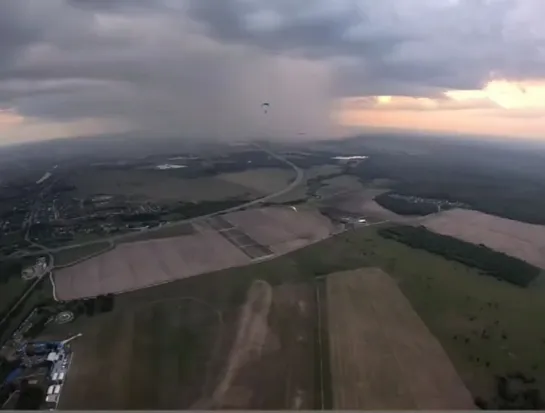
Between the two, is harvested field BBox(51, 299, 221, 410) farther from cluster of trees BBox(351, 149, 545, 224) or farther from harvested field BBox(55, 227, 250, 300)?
cluster of trees BBox(351, 149, 545, 224)

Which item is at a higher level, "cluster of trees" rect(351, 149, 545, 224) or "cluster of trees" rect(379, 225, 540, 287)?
"cluster of trees" rect(351, 149, 545, 224)

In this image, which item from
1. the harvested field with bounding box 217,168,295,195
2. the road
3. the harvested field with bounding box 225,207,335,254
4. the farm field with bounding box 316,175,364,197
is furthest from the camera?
the harvested field with bounding box 217,168,295,195

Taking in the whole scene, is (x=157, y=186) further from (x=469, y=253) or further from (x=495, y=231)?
(x=495, y=231)

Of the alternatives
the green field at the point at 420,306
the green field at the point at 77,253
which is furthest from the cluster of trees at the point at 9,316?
the green field at the point at 77,253

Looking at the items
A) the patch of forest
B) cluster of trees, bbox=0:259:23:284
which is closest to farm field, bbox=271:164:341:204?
the patch of forest

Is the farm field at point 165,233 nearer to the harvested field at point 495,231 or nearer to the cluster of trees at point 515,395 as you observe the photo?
the harvested field at point 495,231

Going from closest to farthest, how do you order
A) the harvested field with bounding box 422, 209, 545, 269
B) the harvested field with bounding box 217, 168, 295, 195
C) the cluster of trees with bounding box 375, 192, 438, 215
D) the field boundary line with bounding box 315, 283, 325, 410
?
the field boundary line with bounding box 315, 283, 325, 410
the harvested field with bounding box 422, 209, 545, 269
the cluster of trees with bounding box 375, 192, 438, 215
the harvested field with bounding box 217, 168, 295, 195

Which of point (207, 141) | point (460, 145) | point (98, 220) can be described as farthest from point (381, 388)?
point (460, 145)
